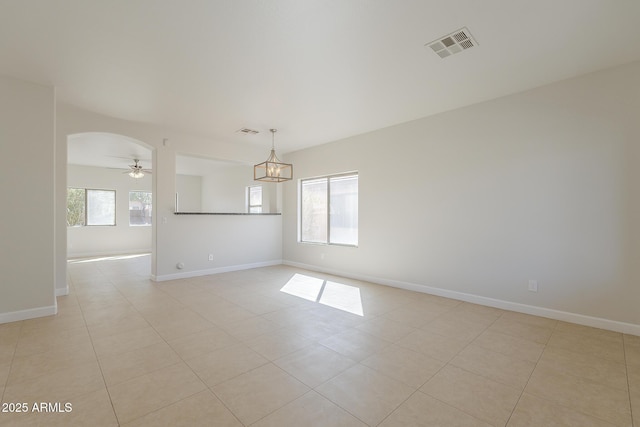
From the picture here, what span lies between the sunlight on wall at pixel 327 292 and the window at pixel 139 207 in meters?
6.63

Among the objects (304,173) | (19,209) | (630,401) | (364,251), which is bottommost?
(630,401)

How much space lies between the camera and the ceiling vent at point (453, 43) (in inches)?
95.5

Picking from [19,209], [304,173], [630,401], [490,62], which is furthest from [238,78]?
[630,401]

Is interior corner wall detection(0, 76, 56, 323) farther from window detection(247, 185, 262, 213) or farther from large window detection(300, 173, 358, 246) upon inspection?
window detection(247, 185, 262, 213)

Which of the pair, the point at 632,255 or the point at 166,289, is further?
the point at 166,289

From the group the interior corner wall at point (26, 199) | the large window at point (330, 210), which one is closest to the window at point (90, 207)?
the interior corner wall at point (26, 199)

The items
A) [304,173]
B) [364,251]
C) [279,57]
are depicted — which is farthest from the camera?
[304,173]

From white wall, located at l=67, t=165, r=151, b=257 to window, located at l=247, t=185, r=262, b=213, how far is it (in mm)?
3474

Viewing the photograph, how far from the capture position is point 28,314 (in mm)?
3283

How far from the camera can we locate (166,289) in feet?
15.0

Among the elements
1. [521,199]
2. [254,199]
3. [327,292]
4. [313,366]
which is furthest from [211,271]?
[521,199]

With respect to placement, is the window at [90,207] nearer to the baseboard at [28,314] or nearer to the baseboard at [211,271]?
the baseboard at [211,271]

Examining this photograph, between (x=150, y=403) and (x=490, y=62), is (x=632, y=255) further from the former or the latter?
(x=150, y=403)

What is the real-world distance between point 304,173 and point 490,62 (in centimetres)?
407
